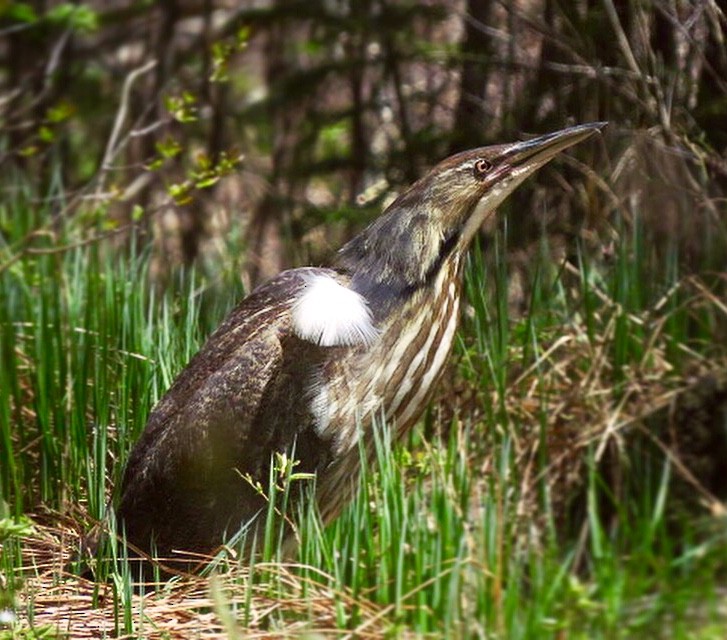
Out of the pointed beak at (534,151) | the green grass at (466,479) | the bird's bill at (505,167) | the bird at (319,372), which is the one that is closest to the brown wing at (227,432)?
the bird at (319,372)

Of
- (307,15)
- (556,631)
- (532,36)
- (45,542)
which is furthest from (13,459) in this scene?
(307,15)

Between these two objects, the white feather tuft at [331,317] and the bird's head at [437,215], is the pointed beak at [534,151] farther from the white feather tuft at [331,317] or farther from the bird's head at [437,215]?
the white feather tuft at [331,317]

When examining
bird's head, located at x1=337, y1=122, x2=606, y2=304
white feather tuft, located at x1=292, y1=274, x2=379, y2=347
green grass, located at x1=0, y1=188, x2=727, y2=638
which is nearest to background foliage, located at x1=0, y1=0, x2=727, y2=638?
green grass, located at x1=0, y1=188, x2=727, y2=638

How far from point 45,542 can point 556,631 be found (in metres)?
2.05

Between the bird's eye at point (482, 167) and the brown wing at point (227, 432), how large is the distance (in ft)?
1.48

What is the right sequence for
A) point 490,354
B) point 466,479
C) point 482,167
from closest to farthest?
point 466,479 → point 490,354 → point 482,167

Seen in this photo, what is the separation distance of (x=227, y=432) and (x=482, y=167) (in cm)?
90

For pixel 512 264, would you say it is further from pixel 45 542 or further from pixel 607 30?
pixel 45 542

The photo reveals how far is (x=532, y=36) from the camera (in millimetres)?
5609

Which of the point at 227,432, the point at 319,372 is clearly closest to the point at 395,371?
the point at 319,372

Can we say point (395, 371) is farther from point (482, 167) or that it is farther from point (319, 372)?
point (482, 167)

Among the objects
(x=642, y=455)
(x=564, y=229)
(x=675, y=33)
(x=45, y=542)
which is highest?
(x=675, y=33)

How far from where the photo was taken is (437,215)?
3.88 meters

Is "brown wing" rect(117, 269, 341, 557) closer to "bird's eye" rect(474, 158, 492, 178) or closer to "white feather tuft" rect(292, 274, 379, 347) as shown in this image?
"white feather tuft" rect(292, 274, 379, 347)
